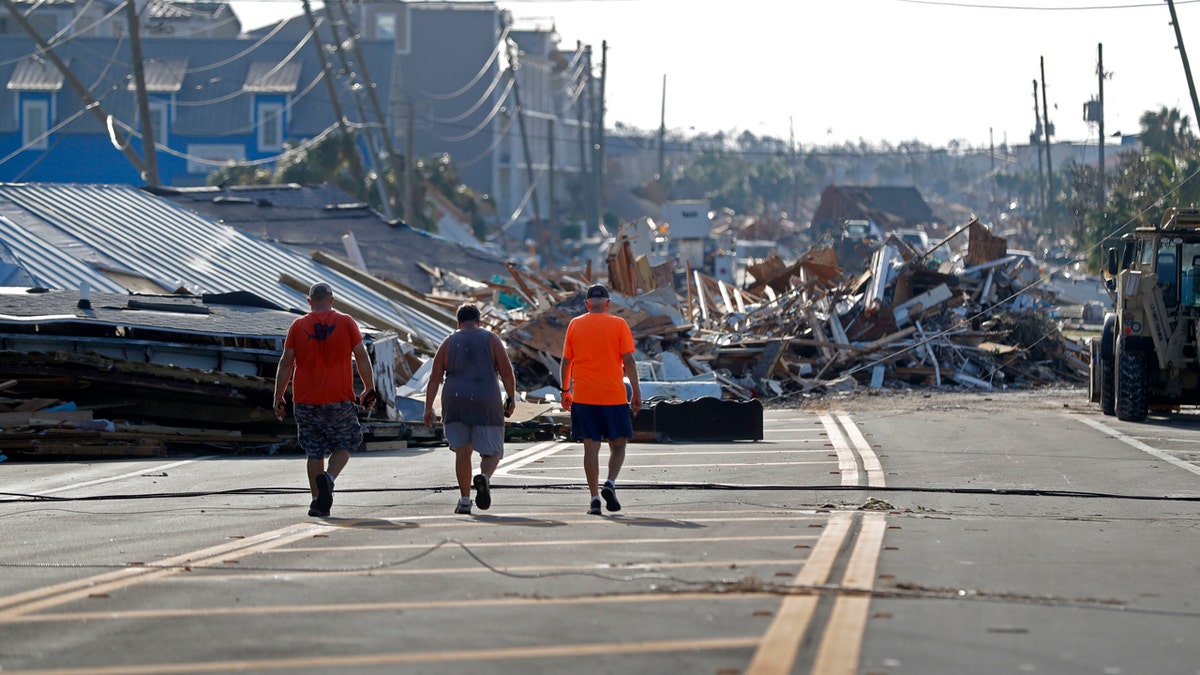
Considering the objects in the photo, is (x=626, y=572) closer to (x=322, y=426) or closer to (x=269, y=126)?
(x=322, y=426)

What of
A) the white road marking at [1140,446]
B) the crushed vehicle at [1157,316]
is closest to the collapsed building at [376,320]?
the white road marking at [1140,446]

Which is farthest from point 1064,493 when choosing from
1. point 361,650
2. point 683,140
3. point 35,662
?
point 683,140

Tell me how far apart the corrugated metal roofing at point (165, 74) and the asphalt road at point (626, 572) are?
215 ft

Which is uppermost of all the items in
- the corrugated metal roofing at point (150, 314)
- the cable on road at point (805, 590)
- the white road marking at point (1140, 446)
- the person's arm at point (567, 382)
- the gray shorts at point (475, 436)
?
the corrugated metal roofing at point (150, 314)

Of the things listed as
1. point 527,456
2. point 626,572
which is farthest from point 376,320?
point 626,572

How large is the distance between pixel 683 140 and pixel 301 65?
9796 cm

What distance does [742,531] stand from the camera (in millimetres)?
9336

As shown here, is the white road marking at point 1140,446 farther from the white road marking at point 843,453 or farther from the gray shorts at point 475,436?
the gray shorts at point 475,436

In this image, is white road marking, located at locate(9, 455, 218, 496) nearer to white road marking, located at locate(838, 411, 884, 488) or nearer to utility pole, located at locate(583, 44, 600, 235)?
white road marking, located at locate(838, 411, 884, 488)

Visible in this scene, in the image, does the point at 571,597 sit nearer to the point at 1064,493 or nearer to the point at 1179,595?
the point at 1179,595

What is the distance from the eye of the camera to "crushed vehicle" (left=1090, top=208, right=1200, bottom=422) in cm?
2022

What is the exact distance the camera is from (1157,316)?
797 inches

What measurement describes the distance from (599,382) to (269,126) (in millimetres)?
69578

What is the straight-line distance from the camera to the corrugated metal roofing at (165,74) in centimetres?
7612
